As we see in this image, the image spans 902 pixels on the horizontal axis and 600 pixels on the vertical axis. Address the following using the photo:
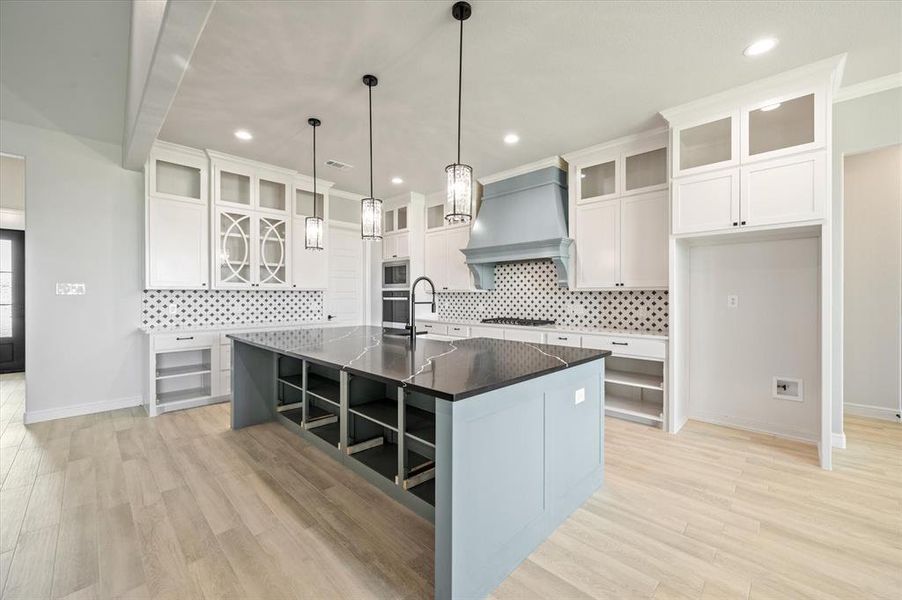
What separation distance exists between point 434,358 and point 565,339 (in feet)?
6.99

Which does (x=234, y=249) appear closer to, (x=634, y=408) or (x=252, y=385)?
(x=252, y=385)

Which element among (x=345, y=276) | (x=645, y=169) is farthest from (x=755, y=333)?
(x=345, y=276)

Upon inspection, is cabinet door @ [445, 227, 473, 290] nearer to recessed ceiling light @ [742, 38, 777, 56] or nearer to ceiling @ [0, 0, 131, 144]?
recessed ceiling light @ [742, 38, 777, 56]

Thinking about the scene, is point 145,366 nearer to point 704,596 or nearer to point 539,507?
point 539,507

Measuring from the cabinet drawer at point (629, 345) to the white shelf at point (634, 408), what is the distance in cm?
56

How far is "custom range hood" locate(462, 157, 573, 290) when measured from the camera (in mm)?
4082

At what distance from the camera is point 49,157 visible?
11.9ft

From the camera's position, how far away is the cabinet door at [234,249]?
13.9ft

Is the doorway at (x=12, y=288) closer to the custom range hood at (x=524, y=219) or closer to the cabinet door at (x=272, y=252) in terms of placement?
the cabinet door at (x=272, y=252)

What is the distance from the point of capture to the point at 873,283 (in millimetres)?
3549

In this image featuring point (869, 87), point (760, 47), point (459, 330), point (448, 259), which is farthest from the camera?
point (448, 259)

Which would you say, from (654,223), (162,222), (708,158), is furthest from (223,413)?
(708,158)

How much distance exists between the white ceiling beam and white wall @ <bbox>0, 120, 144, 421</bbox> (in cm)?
104

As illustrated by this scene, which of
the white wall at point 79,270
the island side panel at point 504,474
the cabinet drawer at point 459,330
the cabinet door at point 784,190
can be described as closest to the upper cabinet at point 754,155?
the cabinet door at point 784,190
